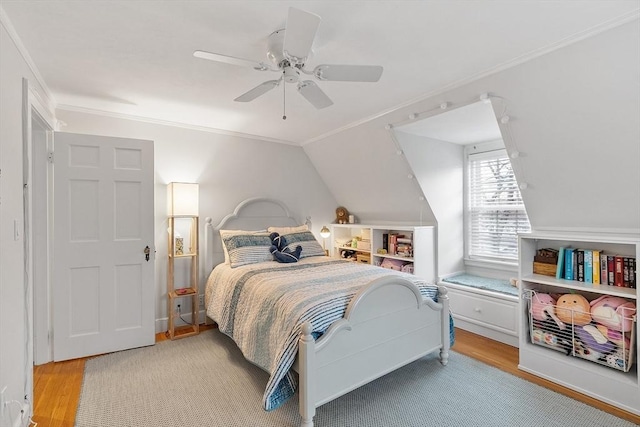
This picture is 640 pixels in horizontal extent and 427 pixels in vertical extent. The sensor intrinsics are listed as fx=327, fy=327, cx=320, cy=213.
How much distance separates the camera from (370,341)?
229cm

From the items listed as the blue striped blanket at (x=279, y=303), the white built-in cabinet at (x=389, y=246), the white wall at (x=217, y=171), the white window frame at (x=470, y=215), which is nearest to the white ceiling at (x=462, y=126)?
the white window frame at (x=470, y=215)

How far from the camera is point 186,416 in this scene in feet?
6.91

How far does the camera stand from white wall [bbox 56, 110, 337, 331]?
3506mm

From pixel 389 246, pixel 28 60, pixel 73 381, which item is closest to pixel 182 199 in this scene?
pixel 28 60

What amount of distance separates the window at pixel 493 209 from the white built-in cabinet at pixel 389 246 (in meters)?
0.58

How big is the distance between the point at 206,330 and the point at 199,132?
7.47 ft

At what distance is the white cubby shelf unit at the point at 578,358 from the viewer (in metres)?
2.22

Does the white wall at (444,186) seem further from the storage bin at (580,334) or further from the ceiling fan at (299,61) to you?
the ceiling fan at (299,61)

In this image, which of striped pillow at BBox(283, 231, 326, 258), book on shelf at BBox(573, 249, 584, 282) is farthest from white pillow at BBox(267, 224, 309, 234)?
book on shelf at BBox(573, 249, 584, 282)

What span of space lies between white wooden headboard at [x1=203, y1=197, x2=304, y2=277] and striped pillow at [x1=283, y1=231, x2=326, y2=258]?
519mm

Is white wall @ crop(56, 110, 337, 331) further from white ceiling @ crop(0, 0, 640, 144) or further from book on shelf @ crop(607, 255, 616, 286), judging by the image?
book on shelf @ crop(607, 255, 616, 286)

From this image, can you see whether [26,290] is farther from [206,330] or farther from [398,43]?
[398,43]

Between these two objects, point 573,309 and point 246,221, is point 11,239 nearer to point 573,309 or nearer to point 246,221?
point 246,221

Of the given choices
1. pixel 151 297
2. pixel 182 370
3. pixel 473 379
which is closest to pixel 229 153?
A: pixel 151 297
